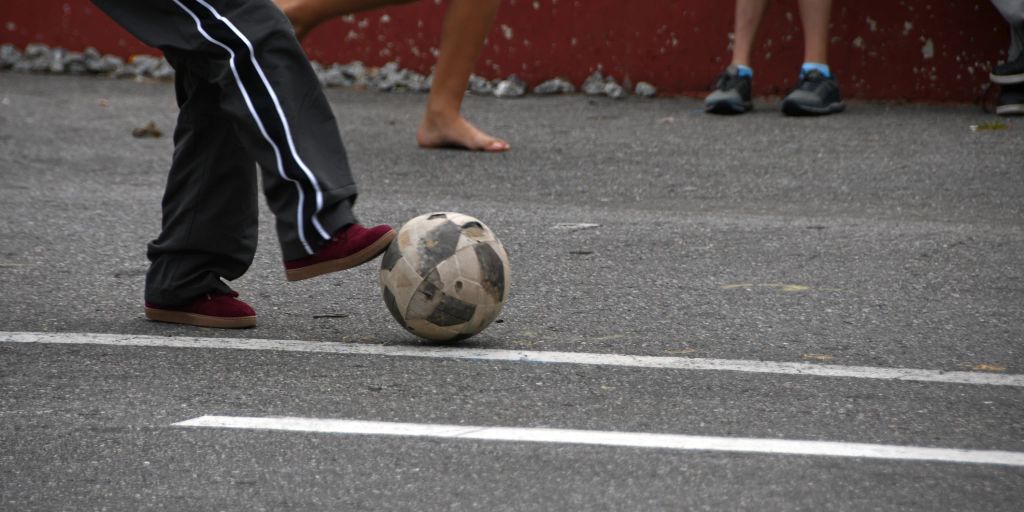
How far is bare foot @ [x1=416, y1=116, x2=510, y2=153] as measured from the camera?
6832 mm

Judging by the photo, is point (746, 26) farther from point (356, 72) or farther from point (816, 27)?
point (356, 72)

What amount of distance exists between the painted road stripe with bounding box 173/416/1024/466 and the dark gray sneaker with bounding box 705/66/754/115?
5085mm

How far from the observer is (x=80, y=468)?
8.87 feet

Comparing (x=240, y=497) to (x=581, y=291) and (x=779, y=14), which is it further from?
(x=779, y=14)

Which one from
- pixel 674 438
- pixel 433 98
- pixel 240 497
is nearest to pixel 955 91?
pixel 433 98

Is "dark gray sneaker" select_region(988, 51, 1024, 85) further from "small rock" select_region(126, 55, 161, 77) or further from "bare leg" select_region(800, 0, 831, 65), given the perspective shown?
"small rock" select_region(126, 55, 161, 77)

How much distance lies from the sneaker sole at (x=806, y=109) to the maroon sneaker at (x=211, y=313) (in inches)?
174

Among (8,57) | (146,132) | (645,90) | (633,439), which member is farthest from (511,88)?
(633,439)

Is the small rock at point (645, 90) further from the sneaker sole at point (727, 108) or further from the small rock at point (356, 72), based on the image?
the small rock at point (356, 72)

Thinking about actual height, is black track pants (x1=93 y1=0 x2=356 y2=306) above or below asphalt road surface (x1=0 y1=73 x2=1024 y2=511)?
above

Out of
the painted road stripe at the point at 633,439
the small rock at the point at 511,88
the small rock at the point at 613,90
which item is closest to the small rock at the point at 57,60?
the small rock at the point at 511,88

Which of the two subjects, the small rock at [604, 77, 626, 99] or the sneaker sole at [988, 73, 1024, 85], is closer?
the sneaker sole at [988, 73, 1024, 85]

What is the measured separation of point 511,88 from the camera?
28.7 ft

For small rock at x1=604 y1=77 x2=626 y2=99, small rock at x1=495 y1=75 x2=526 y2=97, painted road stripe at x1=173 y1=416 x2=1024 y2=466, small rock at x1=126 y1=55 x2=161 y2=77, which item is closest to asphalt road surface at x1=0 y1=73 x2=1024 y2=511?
painted road stripe at x1=173 y1=416 x2=1024 y2=466
